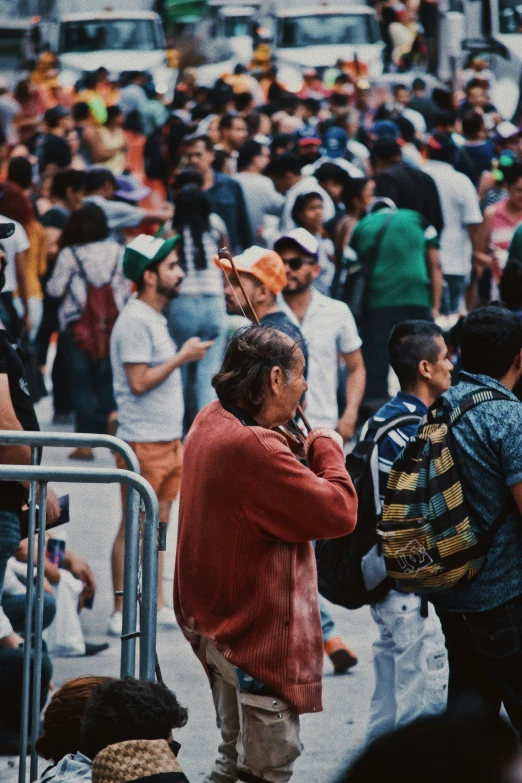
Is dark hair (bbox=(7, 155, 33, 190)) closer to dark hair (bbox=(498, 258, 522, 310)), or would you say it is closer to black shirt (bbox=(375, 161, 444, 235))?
black shirt (bbox=(375, 161, 444, 235))

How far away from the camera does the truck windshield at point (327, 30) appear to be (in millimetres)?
24375

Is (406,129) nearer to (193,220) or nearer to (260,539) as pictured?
(193,220)

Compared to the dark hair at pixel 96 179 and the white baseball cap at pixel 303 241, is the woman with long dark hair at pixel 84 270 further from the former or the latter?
the white baseball cap at pixel 303 241

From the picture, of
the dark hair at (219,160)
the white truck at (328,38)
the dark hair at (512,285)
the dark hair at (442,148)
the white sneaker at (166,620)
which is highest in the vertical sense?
the dark hair at (512,285)

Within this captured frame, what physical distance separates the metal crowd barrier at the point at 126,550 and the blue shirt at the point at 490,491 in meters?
0.91

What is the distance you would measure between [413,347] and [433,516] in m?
0.94

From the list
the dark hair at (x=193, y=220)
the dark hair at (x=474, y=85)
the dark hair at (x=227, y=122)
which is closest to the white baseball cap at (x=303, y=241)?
the dark hair at (x=193, y=220)

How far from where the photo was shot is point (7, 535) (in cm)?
449

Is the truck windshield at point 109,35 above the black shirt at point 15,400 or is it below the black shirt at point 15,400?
below

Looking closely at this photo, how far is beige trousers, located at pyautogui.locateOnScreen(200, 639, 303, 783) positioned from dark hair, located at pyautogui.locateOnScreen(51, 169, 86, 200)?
7.30m

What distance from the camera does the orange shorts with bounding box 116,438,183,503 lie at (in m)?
6.54

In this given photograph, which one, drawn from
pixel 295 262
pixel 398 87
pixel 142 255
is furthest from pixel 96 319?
pixel 398 87

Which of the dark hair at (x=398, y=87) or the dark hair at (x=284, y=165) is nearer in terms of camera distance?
the dark hair at (x=284, y=165)

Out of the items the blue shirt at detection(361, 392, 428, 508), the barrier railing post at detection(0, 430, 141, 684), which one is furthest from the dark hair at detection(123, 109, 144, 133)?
the barrier railing post at detection(0, 430, 141, 684)
